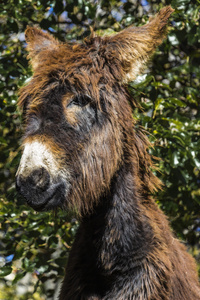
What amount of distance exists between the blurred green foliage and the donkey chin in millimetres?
1356

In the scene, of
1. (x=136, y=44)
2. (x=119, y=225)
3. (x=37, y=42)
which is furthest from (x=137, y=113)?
A: (x=119, y=225)

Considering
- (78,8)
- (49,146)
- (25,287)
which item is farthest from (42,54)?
(25,287)

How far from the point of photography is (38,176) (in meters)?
2.05

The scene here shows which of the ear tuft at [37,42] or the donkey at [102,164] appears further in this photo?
the ear tuft at [37,42]

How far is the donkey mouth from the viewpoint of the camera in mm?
2104

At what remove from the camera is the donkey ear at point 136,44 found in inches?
92.7

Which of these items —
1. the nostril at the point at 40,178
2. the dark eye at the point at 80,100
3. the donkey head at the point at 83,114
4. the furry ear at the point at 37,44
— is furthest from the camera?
the furry ear at the point at 37,44

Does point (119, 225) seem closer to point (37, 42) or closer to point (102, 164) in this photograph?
point (102, 164)

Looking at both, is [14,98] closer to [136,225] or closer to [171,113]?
[171,113]

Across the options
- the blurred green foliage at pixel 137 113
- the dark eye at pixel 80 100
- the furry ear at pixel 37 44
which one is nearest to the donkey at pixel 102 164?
the dark eye at pixel 80 100

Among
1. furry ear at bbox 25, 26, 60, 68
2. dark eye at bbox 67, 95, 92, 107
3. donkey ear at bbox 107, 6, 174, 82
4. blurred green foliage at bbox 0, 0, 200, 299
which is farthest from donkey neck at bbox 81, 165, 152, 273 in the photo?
blurred green foliage at bbox 0, 0, 200, 299

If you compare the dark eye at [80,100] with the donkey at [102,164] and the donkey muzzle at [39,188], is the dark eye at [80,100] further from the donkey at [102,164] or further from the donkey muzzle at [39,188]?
the donkey muzzle at [39,188]

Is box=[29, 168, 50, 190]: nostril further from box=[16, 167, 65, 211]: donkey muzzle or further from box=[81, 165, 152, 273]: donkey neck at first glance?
box=[81, 165, 152, 273]: donkey neck

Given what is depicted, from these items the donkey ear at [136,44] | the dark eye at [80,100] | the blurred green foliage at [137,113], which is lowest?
the blurred green foliage at [137,113]
